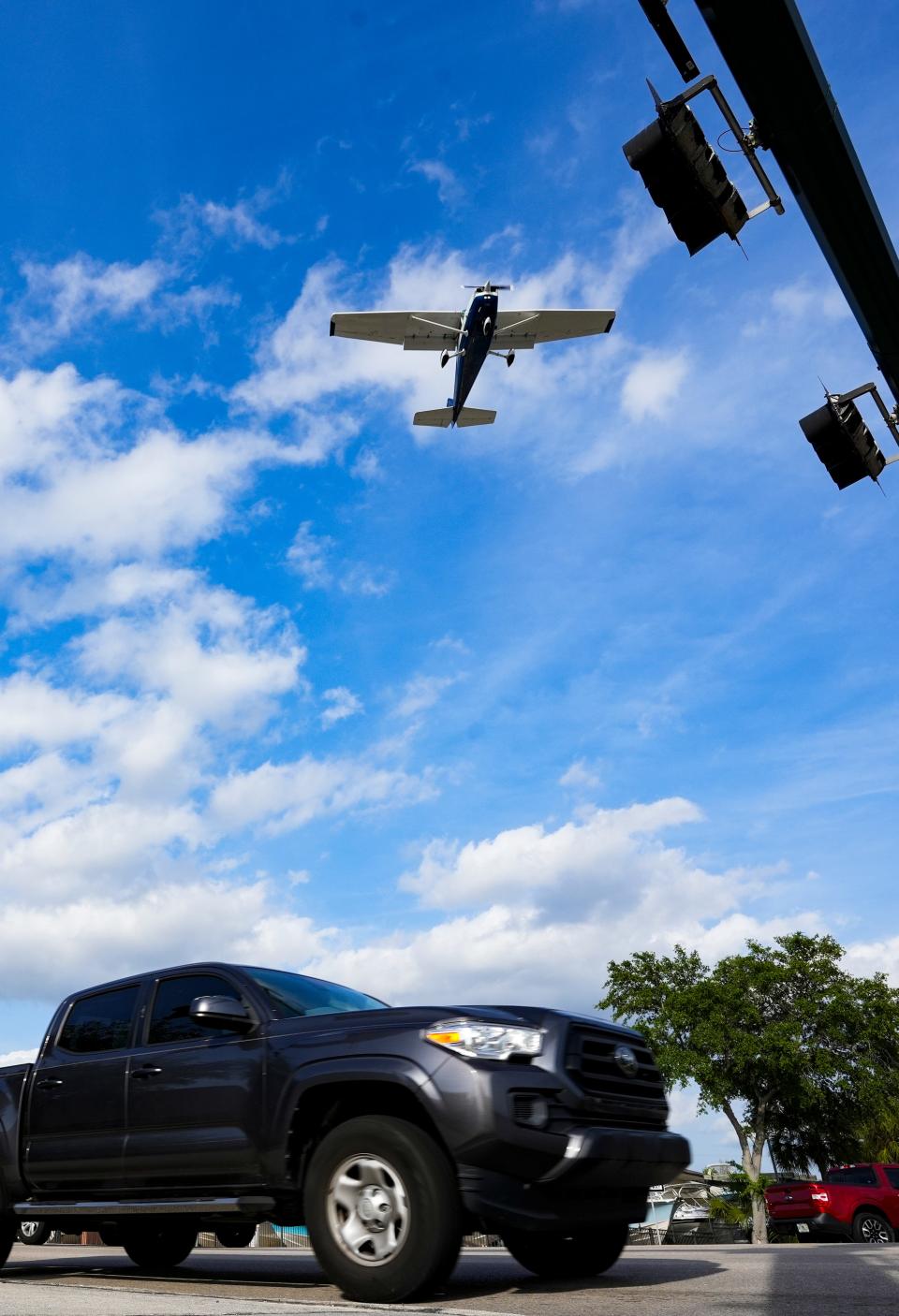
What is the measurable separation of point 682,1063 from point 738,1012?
2.61m

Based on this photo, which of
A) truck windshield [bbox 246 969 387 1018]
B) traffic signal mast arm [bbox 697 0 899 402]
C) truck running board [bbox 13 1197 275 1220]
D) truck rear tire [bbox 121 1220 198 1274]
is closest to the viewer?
truck running board [bbox 13 1197 275 1220]

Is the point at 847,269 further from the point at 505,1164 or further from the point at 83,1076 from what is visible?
the point at 83,1076

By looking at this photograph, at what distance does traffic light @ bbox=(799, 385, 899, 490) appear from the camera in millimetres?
7508

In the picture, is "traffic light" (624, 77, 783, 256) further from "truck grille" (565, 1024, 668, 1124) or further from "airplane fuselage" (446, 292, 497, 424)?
"airplane fuselage" (446, 292, 497, 424)

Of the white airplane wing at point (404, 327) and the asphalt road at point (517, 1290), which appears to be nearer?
the asphalt road at point (517, 1290)

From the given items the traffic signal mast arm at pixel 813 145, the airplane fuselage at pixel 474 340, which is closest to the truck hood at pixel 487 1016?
the traffic signal mast arm at pixel 813 145

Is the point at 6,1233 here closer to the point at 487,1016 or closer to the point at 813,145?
the point at 487,1016

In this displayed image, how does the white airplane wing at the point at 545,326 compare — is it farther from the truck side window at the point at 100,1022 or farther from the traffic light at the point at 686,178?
the truck side window at the point at 100,1022

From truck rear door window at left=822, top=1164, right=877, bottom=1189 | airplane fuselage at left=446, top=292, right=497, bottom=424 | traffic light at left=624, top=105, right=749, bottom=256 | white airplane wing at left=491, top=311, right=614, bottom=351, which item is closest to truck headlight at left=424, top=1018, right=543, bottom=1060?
traffic light at left=624, top=105, right=749, bottom=256

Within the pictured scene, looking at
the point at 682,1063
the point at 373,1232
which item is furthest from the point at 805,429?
the point at 682,1063

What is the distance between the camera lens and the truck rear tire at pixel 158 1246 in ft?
25.7

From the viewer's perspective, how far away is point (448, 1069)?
496 centimetres

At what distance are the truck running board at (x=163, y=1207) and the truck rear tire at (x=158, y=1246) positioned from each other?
1181 millimetres

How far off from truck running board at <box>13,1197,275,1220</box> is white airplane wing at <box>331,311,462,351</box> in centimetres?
3488
